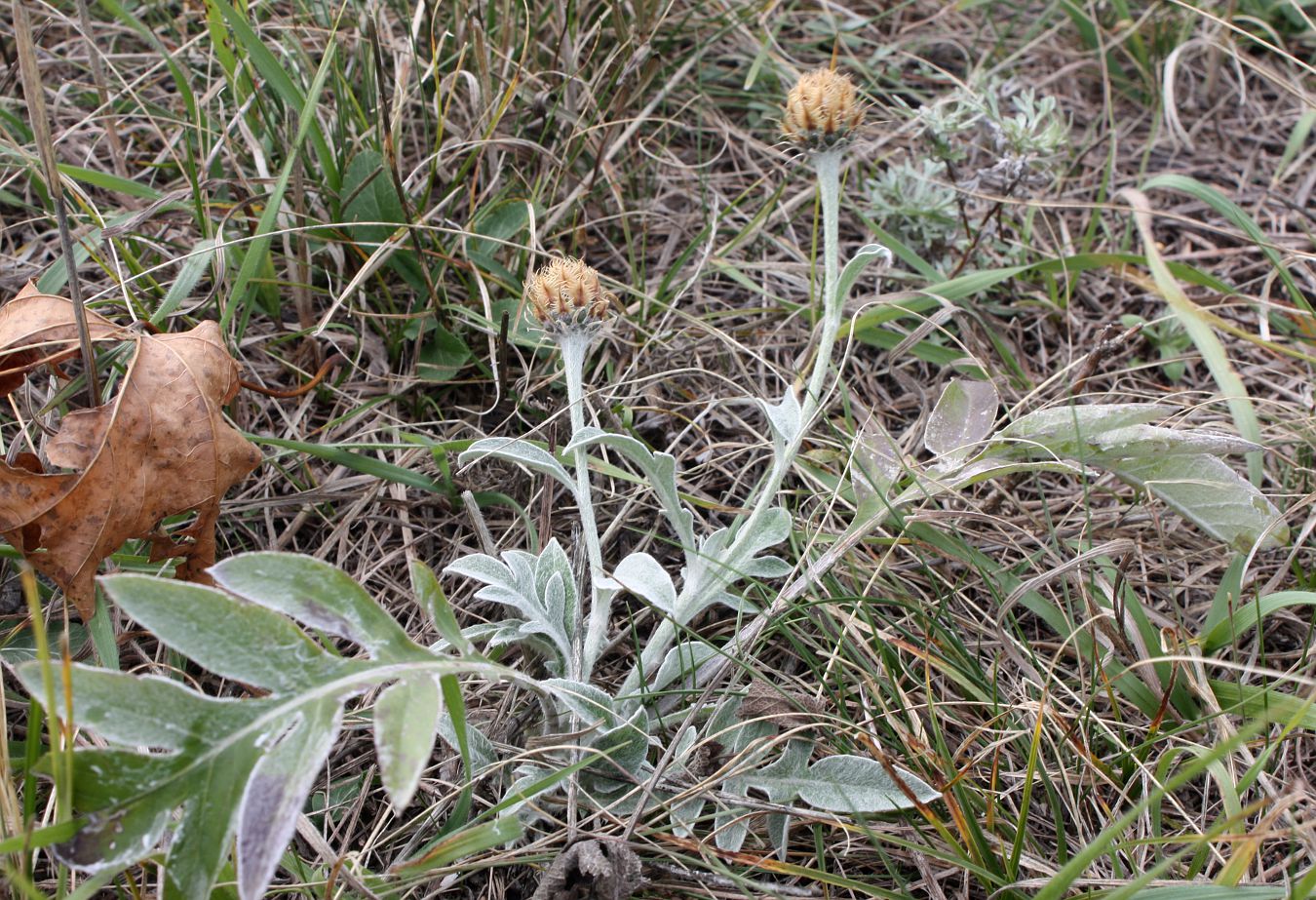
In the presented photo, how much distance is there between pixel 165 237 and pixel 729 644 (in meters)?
1.74

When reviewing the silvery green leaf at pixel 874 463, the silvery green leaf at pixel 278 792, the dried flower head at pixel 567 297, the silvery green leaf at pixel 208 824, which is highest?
the dried flower head at pixel 567 297

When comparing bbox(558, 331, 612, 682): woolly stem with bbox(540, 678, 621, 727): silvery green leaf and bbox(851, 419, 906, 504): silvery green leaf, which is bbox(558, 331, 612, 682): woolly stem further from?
bbox(851, 419, 906, 504): silvery green leaf

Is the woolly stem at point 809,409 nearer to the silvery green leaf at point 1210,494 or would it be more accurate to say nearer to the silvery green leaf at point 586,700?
the silvery green leaf at point 586,700

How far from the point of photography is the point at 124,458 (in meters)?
1.77

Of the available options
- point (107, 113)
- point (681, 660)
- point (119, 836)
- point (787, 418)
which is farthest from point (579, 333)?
point (107, 113)

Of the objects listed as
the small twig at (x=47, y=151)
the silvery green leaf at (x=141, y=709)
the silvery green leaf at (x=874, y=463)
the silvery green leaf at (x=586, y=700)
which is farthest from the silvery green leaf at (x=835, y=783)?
the small twig at (x=47, y=151)

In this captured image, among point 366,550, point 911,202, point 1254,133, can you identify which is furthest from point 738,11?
point 366,550

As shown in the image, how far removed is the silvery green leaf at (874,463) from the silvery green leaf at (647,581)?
17.5 inches

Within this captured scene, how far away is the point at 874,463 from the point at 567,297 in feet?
2.36

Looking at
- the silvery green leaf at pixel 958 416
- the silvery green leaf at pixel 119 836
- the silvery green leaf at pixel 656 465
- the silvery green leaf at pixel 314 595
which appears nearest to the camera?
the silvery green leaf at pixel 119 836

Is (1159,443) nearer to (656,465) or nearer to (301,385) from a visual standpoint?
(656,465)

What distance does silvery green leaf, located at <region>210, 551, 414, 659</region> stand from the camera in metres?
1.32

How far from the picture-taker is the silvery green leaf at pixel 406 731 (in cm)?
121

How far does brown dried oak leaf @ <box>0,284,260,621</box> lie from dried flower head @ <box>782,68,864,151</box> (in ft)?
3.79
